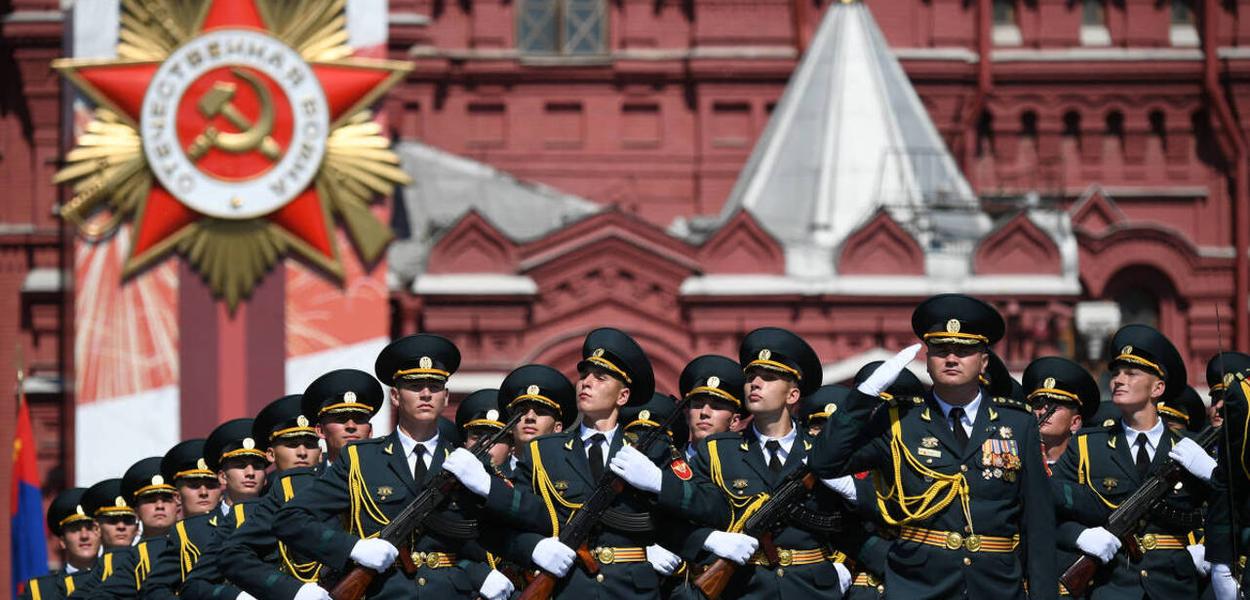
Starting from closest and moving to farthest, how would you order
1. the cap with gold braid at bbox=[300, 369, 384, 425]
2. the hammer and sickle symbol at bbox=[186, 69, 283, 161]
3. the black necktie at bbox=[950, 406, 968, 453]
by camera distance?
the black necktie at bbox=[950, 406, 968, 453] → the cap with gold braid at bbox=[300, 369, 384, 425] → the hammer and sickle symbol at bbox=[186, 69, 283, 161]

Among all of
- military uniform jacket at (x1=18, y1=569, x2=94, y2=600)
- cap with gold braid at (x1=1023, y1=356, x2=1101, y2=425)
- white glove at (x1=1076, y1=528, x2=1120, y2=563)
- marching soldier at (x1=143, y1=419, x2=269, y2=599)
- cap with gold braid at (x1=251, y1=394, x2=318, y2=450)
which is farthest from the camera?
military uniform jacket at (x1=18, y1=569, x2=94, y2=600)

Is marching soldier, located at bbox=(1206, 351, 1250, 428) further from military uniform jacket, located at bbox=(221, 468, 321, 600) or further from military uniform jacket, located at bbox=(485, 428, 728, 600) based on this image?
military uniform jacket, located at bbox=(221, 468, 321, 600)

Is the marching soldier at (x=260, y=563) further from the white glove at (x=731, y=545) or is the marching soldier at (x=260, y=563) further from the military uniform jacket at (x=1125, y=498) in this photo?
the military uniform jacket at (x=1125, y=498)

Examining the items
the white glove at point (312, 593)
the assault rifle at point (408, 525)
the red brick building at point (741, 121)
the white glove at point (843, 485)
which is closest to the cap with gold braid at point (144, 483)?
the white glove at point (312, 593)

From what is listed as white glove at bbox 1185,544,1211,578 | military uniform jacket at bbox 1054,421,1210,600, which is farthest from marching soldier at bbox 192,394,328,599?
white glove at bbox 1185,544,1211,578

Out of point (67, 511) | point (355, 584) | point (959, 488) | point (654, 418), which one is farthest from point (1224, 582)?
point (67, 511)

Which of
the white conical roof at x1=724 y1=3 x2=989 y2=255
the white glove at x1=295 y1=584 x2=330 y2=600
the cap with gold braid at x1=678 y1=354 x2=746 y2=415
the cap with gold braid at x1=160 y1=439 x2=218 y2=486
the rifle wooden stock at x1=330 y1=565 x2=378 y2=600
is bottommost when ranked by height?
the white glove at x1=295 y1=584 x2=330 y2=600

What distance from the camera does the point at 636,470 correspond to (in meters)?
11.0

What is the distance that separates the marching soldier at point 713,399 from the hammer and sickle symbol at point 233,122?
1060 cm

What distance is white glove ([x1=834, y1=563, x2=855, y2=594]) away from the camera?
→ 1191cm

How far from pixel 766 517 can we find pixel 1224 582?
1993 millimetres

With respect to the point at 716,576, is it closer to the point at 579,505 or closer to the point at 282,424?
the point at 579,505

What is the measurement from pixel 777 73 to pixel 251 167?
7.63m

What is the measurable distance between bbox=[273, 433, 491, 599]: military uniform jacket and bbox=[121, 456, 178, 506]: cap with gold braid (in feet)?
9.21
